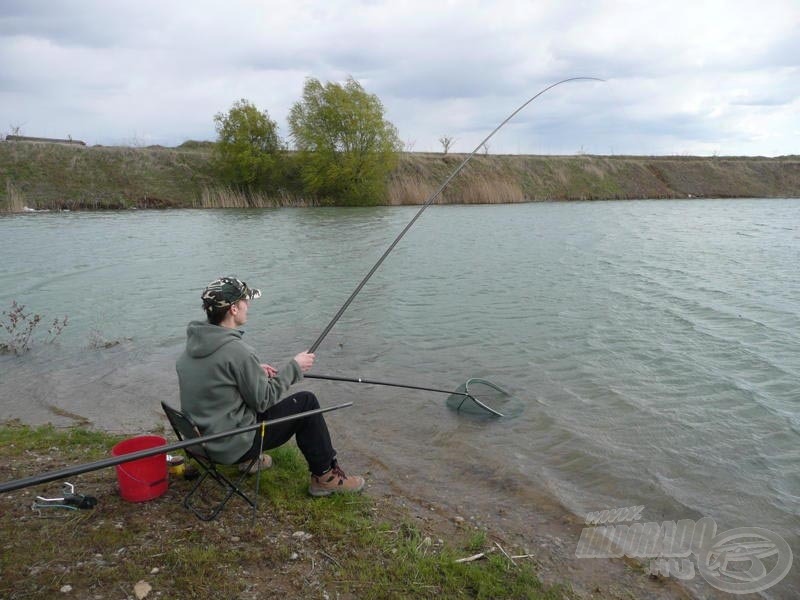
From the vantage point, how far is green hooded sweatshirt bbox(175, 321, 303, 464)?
374 centimetres

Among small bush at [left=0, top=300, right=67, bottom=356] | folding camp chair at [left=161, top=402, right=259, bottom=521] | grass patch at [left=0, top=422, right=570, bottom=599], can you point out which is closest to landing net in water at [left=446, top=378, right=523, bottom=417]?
grass patch at [left=0, top=422, right=570, bottom=599]

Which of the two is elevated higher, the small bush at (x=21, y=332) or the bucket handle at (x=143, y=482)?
the bucket handle at (x=143, y=482)

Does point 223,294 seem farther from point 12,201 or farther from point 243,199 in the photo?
point 243,199

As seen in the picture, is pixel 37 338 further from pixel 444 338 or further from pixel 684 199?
pixel 684 199

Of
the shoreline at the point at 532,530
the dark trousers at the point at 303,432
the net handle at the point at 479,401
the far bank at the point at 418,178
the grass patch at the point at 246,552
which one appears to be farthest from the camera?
the far bank at the point at 418,178

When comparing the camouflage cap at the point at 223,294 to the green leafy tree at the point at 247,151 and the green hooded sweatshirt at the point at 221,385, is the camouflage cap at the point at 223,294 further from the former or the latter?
the green leafy tree at the point at 247,151

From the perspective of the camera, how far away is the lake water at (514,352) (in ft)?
17.4

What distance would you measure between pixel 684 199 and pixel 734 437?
150 feet

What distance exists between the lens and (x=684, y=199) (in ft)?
154

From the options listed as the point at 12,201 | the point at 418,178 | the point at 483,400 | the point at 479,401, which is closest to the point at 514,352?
the point at 483,400

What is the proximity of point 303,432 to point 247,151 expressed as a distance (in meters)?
38.9

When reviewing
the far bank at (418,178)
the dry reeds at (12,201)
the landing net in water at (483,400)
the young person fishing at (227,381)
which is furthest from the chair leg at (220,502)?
the far bank at (418,178)

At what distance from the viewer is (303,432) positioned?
419 cm

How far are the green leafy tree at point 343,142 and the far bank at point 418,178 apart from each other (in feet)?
5.74
